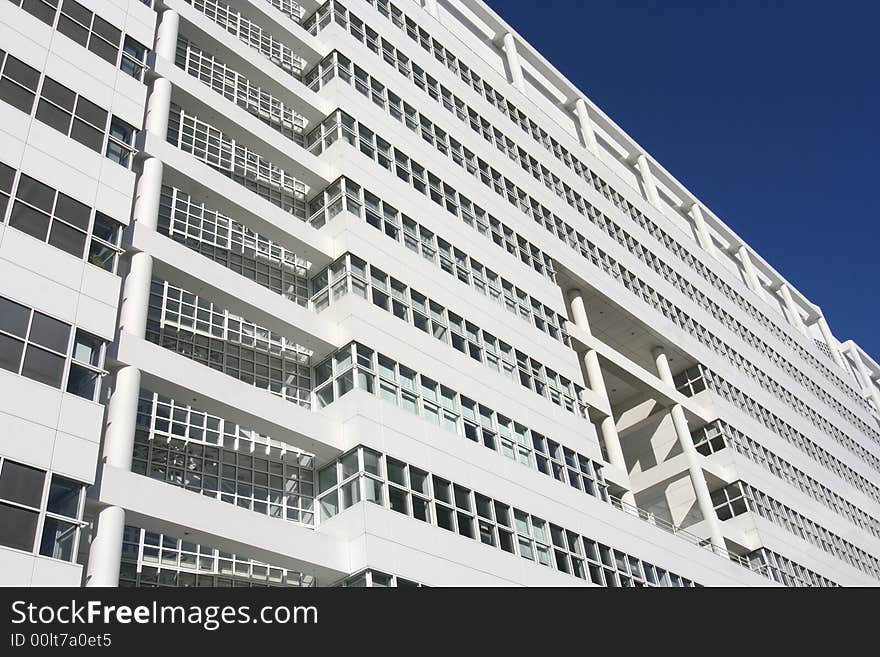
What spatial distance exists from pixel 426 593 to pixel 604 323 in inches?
1570

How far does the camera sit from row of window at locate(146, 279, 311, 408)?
3025 centimetres

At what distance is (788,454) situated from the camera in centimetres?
5625

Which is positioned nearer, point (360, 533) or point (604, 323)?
point (360, 533)

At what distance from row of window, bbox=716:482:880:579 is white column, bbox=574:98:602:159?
79.7 feet

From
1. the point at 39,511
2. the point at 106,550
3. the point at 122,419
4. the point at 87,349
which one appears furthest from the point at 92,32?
the point at 106,550

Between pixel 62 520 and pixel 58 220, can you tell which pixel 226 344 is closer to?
pixel 58 220

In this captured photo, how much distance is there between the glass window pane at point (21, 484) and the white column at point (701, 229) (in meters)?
59.1

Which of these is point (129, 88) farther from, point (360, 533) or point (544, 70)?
point (544, 70)

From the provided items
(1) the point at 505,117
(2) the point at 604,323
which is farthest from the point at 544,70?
(2) the point at 604,323

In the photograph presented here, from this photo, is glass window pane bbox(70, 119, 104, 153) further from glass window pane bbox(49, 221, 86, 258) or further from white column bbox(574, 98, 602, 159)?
white column bbox(574, 98, 602, 159)

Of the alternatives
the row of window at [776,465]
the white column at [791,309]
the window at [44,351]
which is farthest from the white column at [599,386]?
the white column at [791,309]

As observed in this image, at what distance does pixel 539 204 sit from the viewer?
47.3 metres

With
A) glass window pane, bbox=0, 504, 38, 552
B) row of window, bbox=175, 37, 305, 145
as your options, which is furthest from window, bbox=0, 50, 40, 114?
row of window, bbox=175, 37, 305, 145

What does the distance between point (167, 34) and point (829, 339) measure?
73.7 m
